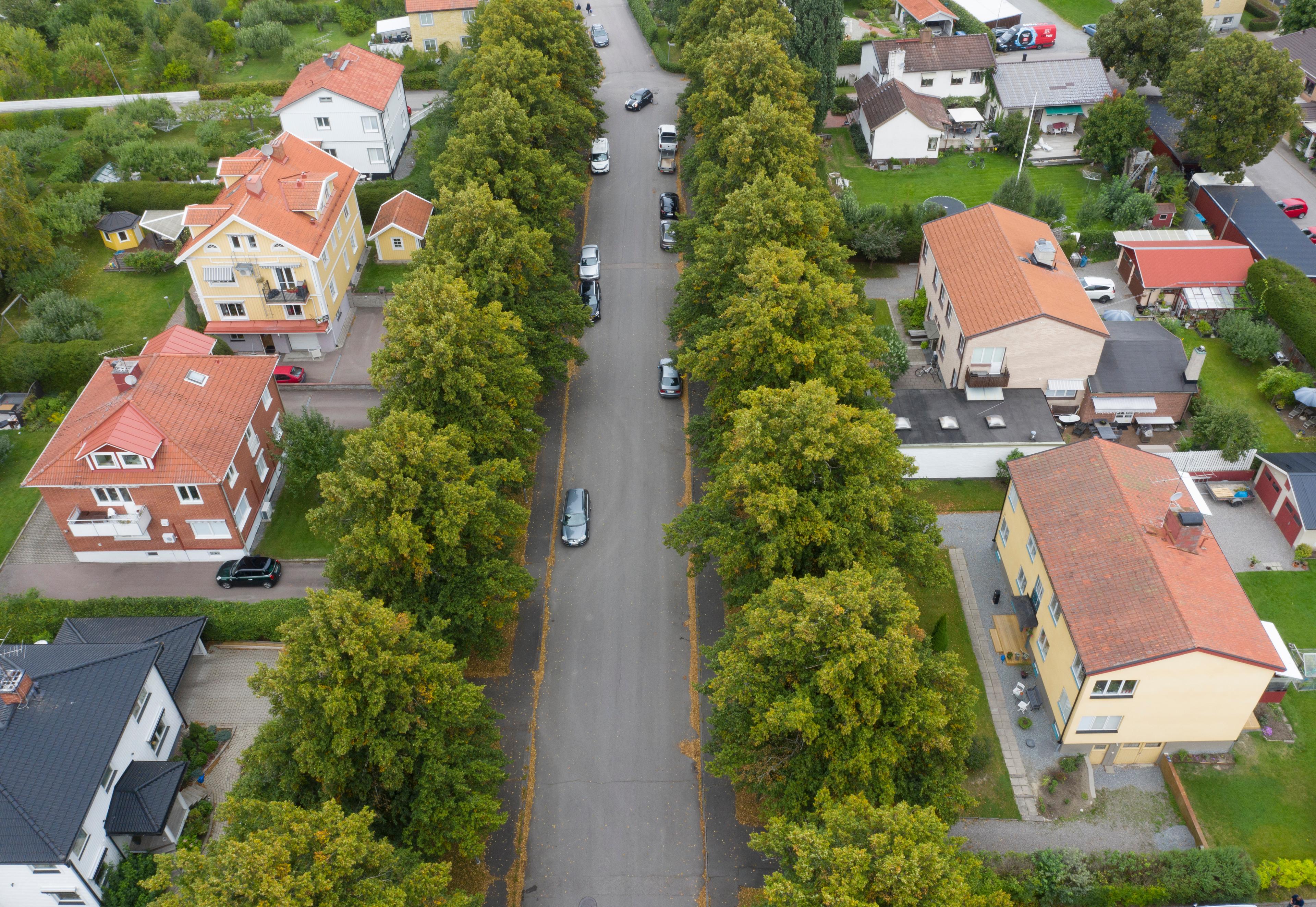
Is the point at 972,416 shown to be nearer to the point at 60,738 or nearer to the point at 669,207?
the point at 669,207

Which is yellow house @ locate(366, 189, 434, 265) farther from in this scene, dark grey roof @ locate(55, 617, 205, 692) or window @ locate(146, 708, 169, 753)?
window @ locate(146, 708, 169, 753)

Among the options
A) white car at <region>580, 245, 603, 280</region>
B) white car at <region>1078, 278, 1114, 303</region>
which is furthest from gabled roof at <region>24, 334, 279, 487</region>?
white car at <region>1078, 278, 1114, 303</region>

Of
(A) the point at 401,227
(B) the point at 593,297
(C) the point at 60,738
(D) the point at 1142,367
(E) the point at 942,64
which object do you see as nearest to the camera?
(C) the point at 60,738

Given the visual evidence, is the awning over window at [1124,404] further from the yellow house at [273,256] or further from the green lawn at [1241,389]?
the yellow house at [273,256]

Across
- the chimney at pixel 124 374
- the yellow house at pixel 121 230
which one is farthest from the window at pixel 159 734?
the yellow house at pixel 121 230

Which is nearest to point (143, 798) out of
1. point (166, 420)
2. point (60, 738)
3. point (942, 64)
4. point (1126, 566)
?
point (60, 738)

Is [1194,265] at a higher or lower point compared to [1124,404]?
higher
